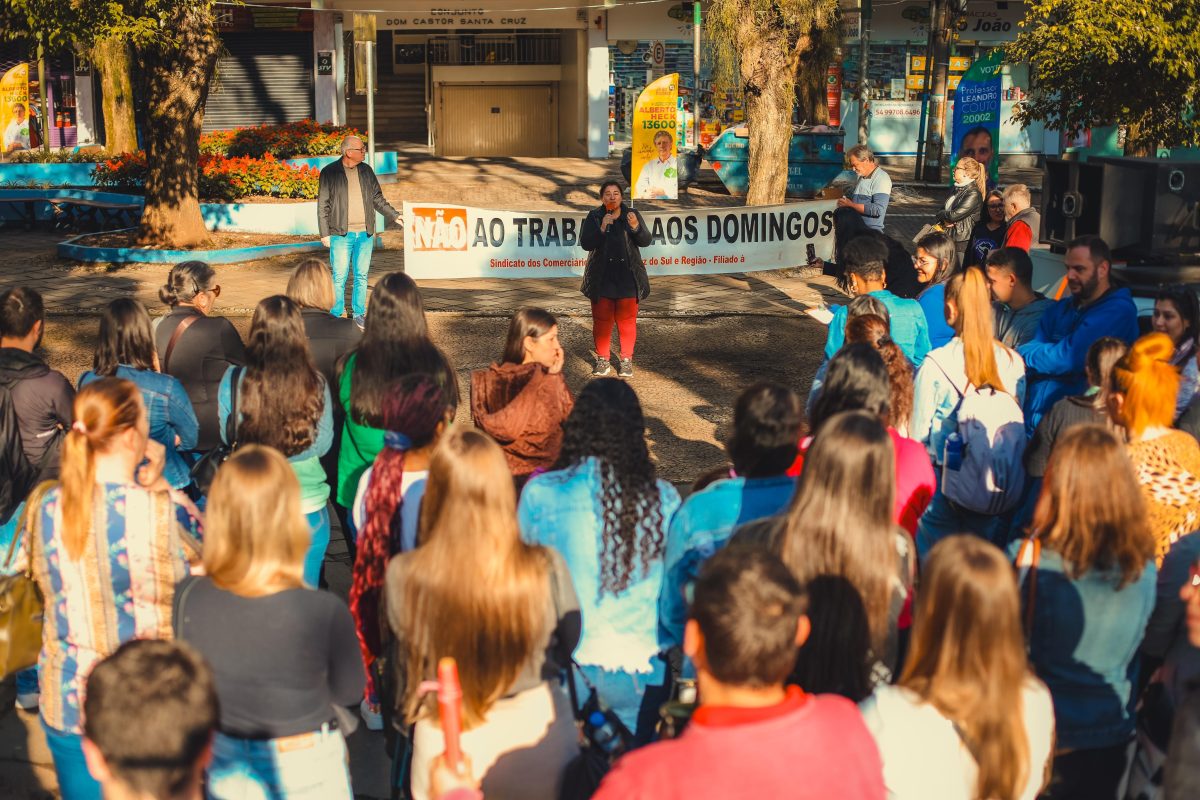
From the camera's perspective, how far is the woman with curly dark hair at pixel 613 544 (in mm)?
3938

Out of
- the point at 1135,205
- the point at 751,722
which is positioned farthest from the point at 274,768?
the point at 1135,205

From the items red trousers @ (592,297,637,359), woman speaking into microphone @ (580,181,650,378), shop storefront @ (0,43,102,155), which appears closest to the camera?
woman speaking into microphone @ (580,181,650,378)

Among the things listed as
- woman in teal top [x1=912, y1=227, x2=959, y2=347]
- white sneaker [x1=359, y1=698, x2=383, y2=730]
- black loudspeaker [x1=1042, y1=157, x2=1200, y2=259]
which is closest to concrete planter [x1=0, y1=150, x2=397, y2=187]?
black loudspeaker [x1=1042, y1=157, x2=1200, y2=259]

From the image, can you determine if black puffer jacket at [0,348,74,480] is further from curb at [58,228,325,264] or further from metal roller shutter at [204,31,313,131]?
metal roller shutter at [204,31,313,131]

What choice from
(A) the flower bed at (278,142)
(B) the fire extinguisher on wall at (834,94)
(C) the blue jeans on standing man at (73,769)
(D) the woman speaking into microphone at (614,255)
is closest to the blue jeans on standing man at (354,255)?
(D) the woman speaking into microphone at (614,255)

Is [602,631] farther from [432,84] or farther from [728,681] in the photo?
[432,84]

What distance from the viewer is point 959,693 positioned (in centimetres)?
305

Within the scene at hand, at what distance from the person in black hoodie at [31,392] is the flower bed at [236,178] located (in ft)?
48.8

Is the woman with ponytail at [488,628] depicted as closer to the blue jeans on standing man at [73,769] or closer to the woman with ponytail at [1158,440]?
the blue jeans on standing man at [73,769]

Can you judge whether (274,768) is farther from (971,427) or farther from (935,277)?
(935,277)

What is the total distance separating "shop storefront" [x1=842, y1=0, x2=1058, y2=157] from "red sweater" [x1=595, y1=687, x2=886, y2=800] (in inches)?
1103

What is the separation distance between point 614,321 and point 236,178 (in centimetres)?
1158

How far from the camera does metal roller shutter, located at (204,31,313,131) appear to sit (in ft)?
91.1

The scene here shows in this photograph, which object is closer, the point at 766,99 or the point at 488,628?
the point at 488,628
